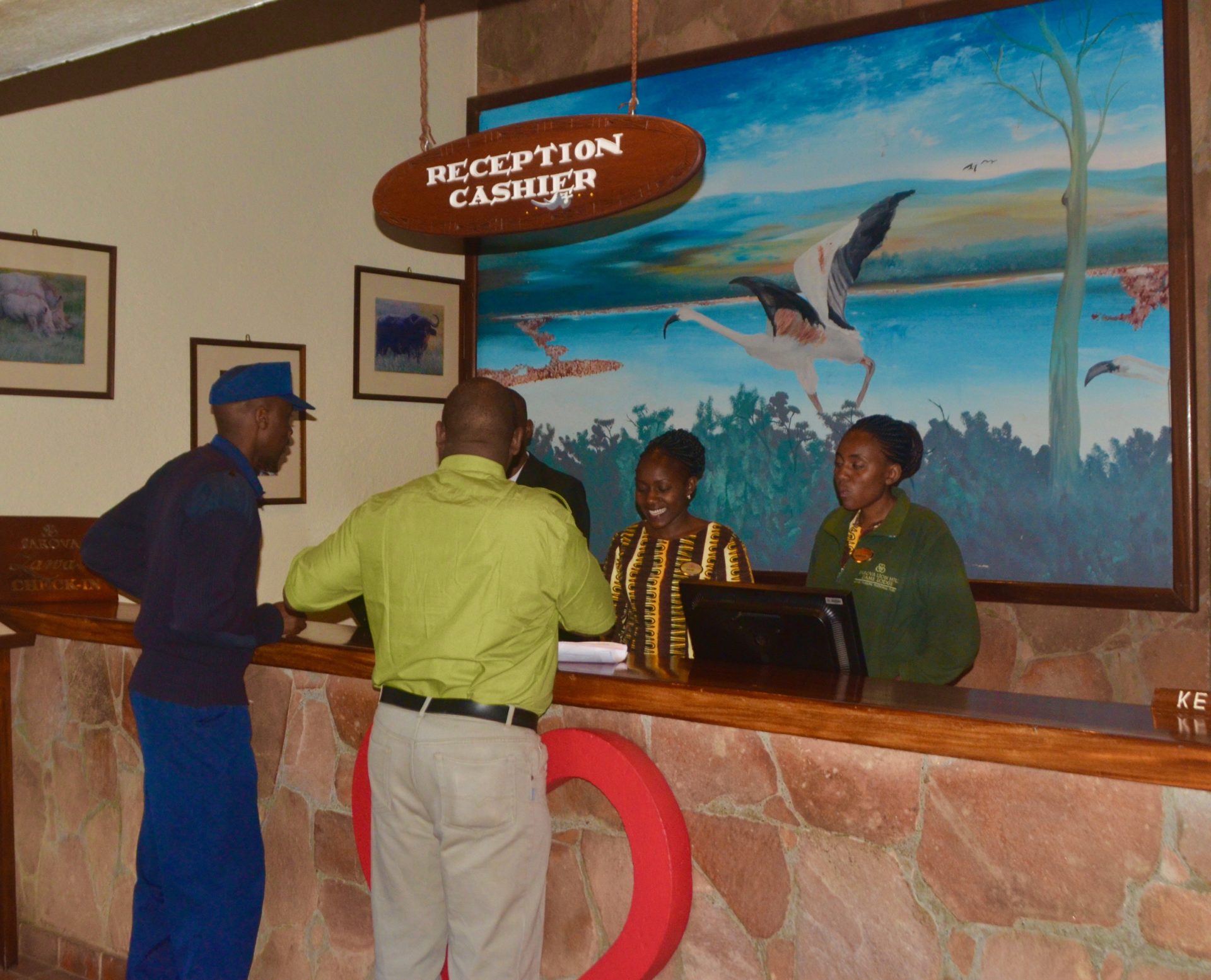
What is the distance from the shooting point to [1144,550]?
4.34 meters

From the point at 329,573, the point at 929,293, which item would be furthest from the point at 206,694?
Result: the point at 929,293

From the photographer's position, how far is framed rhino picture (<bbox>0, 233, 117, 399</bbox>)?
14.6 feet

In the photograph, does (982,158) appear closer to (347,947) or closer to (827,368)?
(827,368)

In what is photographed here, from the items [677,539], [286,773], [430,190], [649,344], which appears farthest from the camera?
[649,344]

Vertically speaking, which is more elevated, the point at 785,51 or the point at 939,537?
the point at 785,51

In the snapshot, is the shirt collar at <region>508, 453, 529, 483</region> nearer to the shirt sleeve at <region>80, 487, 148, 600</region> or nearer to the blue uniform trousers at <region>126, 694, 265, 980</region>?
the shirt sleeve at <region>80, 487, 148, 600</region>

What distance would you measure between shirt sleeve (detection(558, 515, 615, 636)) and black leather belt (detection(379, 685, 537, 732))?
0.76 ft

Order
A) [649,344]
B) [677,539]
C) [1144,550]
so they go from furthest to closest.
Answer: [649,344] < [1144,550] < [677,539]

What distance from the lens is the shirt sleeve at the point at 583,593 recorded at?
8.44 feet

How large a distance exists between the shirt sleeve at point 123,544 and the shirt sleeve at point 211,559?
59 centimetres

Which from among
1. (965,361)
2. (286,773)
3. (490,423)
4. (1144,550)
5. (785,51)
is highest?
(785,51)

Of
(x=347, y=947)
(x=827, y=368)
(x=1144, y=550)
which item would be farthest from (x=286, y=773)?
(x=1144, y=550)

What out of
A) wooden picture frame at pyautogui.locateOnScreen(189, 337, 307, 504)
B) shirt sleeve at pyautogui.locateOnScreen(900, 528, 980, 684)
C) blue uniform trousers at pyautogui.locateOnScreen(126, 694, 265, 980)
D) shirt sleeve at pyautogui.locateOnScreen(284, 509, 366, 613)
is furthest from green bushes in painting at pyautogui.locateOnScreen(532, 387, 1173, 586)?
shirt sleeve at pyautogui.locateOnScreen(284, 509, 366, 613)

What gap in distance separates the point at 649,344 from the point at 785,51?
1.39 meters
